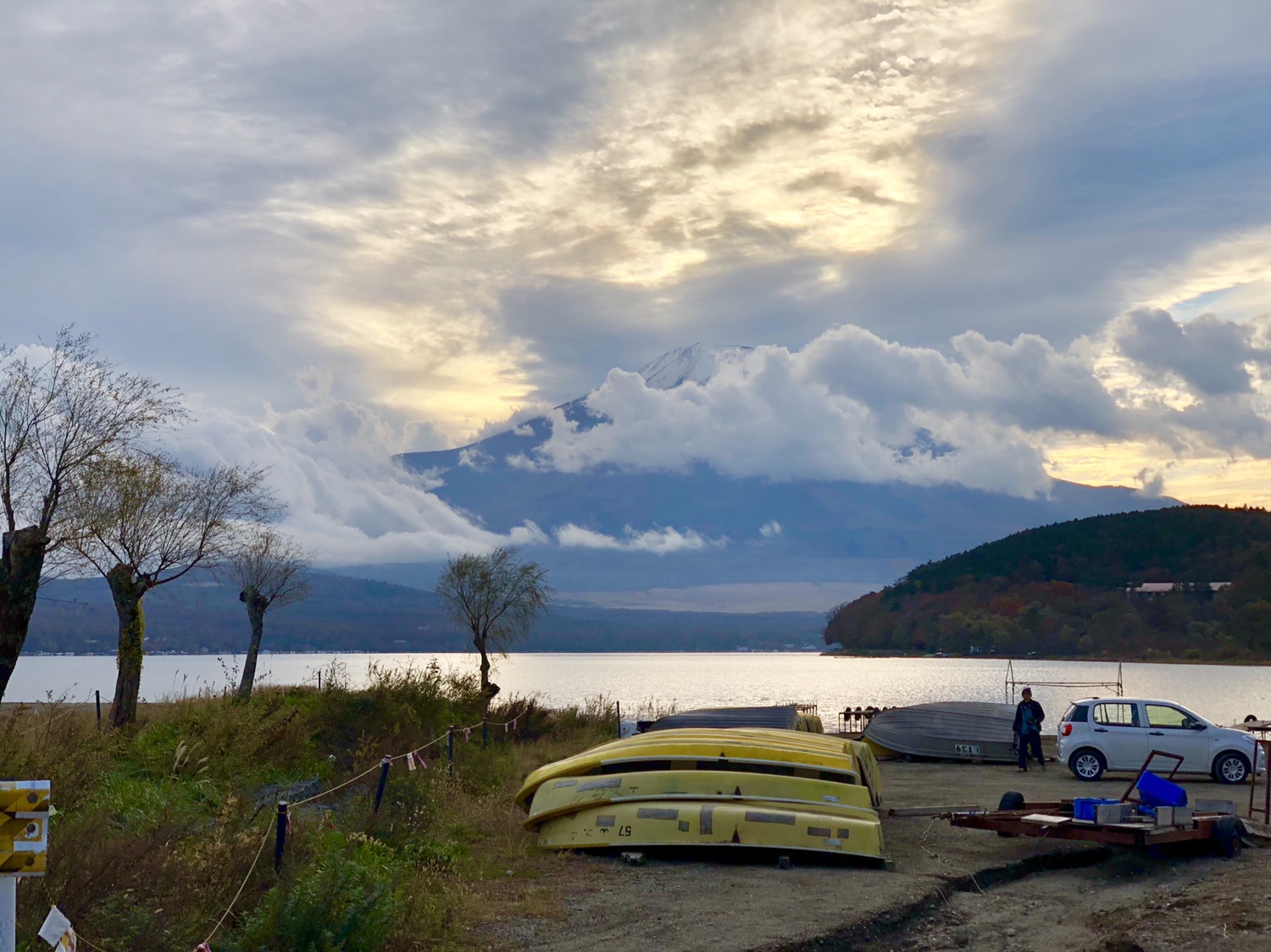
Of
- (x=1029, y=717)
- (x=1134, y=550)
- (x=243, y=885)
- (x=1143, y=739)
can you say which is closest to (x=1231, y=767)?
(x=1143, y=739)

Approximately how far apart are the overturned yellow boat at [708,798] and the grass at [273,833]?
2.14 ft

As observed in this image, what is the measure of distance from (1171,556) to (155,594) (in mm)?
144258

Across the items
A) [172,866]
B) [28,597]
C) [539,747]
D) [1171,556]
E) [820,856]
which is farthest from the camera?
[1171,556]

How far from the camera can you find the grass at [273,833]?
299 inches

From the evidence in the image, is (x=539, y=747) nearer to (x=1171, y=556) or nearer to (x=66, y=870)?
(x=66, y=870)

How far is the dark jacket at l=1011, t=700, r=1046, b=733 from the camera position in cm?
2459

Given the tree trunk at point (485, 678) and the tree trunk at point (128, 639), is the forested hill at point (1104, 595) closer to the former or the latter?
the tree trunk at point (485, 678)

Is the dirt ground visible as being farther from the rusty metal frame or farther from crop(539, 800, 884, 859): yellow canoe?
the rusty metal frame

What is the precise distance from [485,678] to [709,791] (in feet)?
79.7

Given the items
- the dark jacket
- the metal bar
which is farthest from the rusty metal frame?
the dark jacket

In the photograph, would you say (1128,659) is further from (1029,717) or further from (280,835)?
(280,835)

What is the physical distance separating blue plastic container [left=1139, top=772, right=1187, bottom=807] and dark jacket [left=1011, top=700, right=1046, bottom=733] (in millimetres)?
10663

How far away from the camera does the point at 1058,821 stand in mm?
13117

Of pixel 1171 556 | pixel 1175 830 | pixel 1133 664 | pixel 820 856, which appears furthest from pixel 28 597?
pixel 1171 556
